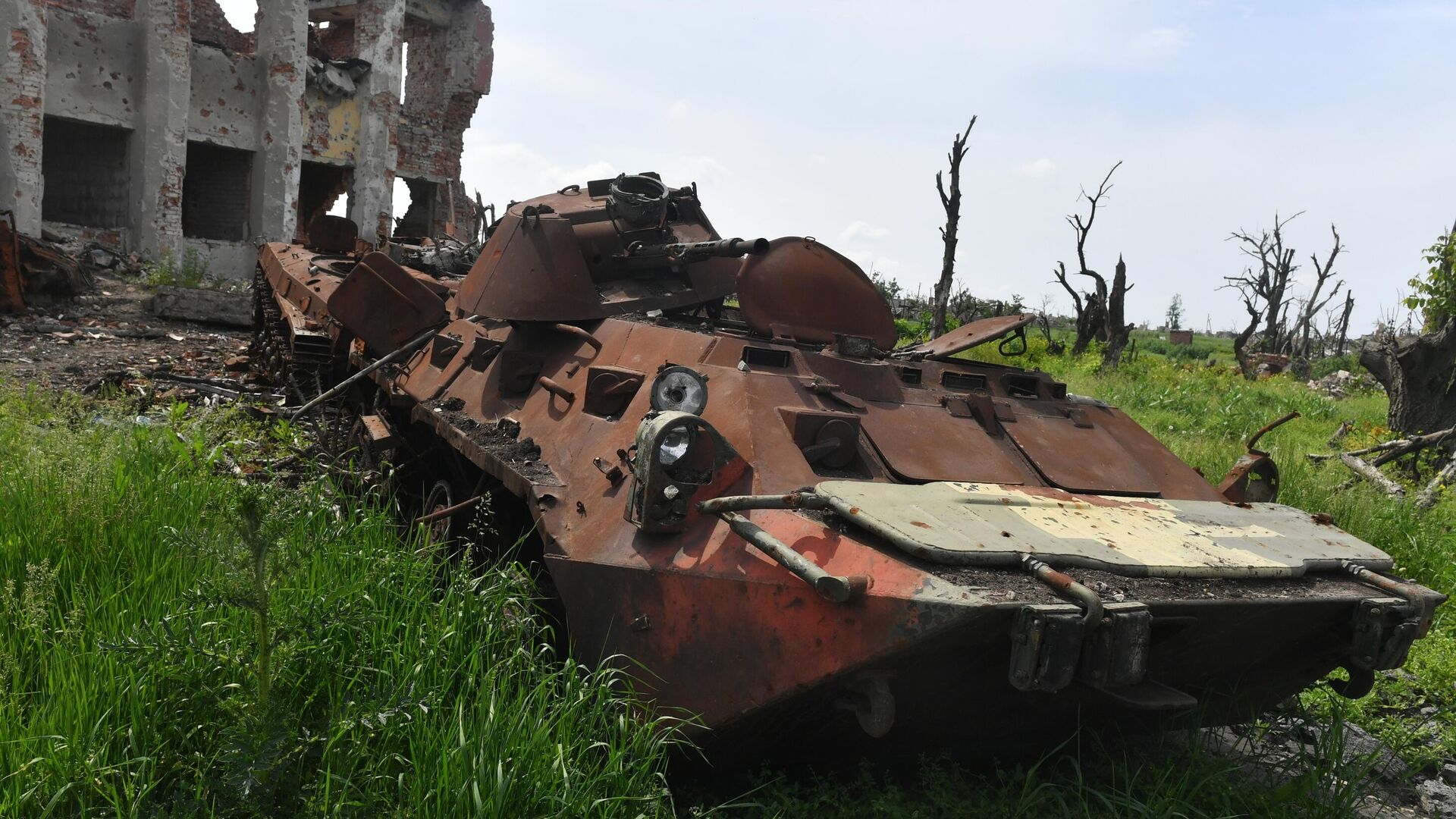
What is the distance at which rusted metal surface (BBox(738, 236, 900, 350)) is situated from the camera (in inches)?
187

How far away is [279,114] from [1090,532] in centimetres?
1877

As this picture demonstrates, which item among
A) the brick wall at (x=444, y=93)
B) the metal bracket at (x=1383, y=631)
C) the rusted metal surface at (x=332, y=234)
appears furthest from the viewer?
the brick wall at (x=444, y=93)

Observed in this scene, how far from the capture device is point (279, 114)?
19000mm

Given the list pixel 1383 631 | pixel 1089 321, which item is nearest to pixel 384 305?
pixel 1383 631

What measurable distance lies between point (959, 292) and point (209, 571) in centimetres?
2351

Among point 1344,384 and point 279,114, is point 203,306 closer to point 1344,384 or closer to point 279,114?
point 279,114

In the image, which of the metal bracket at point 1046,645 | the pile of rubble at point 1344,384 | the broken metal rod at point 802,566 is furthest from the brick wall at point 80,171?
the pile of rubble at point 1344,384

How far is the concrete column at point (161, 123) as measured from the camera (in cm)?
1714

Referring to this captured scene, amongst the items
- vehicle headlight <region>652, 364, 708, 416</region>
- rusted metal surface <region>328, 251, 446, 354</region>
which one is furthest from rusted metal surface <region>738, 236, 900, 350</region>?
rusted metal surface <region>328, 251, 446, 354</region>

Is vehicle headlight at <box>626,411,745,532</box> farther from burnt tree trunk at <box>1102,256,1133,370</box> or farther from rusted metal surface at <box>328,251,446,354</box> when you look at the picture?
burnt tree trunk at <box>1102,256,1133,370</box>

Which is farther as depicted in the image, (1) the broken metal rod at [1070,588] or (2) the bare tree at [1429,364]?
(2) the bare tree at [1429,364]

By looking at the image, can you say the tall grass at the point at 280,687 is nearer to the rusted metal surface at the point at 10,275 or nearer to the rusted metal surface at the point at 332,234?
the rusted metal surface at the point at 332,234

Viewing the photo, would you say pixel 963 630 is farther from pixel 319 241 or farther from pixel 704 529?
pixel 319 241

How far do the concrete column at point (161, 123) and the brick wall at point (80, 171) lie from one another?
56.7 inches
